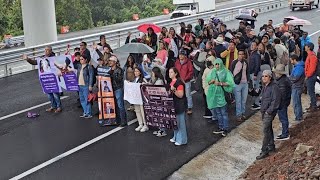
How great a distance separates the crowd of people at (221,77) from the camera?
10398 mm

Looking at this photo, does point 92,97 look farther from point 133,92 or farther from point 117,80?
point 133,92

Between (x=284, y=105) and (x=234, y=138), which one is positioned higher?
(x=284, y=105)

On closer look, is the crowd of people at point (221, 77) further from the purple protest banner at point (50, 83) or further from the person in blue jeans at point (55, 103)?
the purple protest banner at point (50, 83)

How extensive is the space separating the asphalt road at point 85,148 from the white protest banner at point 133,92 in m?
0.79

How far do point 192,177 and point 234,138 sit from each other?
7.98 ft

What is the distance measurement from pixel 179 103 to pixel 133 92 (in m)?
1.39

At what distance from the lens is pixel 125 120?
12.3 meters

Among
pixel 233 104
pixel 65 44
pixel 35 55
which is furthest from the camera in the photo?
pixel 65 44

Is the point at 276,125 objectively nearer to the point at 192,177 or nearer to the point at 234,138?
the point at 234,138

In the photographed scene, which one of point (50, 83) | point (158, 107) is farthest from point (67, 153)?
point (50, 83)

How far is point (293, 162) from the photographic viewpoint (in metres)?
8.67

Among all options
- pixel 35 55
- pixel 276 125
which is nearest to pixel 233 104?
pixel 276 125

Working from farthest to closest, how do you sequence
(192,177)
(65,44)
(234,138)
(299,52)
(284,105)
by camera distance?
(65,44) → (299,52) → (234,138) → (284,105) → (192,177)

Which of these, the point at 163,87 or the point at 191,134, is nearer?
the point at 163,87
